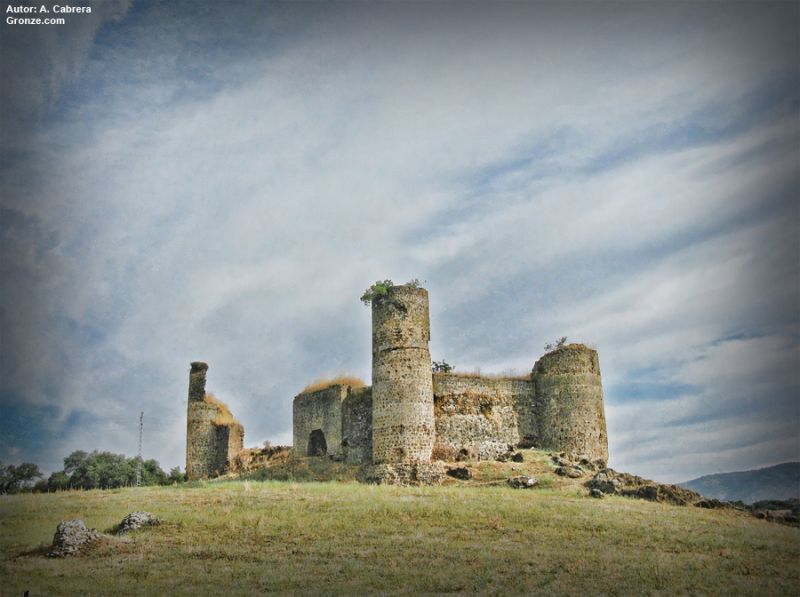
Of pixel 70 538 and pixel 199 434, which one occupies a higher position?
pixel 199 434

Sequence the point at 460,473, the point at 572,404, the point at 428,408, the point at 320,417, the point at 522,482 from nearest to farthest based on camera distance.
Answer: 1. the point at 522,482
2. the point at 460,473
3. the point at 428,408
4. the point at 572,404
5. the point at 320,417

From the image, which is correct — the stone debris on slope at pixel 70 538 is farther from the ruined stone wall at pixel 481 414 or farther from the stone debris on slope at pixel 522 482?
the ruined stone wall at pixel 481 414

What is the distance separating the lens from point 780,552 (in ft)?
68.2

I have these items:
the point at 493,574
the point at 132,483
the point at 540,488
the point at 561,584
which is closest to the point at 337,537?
the point at 493,574

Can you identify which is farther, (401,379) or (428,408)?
(428,408)

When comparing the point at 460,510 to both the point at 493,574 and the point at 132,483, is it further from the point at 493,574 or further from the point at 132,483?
the point at 132,483

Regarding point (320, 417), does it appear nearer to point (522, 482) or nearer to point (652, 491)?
point (522, 482)

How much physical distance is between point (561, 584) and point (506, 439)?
17410mm

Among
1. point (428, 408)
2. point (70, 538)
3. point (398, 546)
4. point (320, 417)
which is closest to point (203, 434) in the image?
point (320, 417)

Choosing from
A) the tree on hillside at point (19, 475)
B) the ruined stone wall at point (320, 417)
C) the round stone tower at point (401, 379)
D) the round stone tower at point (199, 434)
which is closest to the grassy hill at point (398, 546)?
the round stone tower at point (401, 379)

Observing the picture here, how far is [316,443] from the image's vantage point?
3716cm

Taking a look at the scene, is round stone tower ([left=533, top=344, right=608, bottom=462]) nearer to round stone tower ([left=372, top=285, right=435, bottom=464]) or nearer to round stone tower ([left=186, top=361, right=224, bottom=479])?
round stone tower ([left=372, top=285, right=435, bottom=464])

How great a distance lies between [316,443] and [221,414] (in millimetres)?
6264

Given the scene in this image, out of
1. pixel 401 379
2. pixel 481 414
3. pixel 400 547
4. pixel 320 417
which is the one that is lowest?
pixel 400 547
